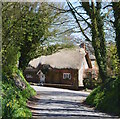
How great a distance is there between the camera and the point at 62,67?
19.0 m

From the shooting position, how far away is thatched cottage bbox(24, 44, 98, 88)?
14106 mm

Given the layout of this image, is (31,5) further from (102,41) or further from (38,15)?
(102,41)

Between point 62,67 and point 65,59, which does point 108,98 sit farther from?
point 65,59

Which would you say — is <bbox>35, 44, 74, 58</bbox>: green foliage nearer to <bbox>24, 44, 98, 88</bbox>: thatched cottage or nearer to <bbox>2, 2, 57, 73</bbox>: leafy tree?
<bbox>2, 2, 57, 73</bbox>: leafy tree

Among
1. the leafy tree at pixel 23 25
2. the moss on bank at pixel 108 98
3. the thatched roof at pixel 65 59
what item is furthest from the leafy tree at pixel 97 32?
the thatched roof at pixel 65 59

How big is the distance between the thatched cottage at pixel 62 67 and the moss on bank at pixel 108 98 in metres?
5.87

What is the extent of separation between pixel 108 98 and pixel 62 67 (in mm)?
11896

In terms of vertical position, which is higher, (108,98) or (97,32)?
(97,32)

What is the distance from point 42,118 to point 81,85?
1209cm

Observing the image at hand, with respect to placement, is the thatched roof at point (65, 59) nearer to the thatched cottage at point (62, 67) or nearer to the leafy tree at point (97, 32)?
the thatched cottage at point (62, 67)

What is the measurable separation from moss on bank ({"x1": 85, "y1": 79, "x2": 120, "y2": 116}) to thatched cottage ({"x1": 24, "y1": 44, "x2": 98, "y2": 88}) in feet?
19.2

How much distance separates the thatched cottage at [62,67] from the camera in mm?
14106

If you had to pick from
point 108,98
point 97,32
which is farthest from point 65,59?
point 108,98

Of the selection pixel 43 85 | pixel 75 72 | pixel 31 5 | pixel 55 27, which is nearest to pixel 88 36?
pixel 55 27
